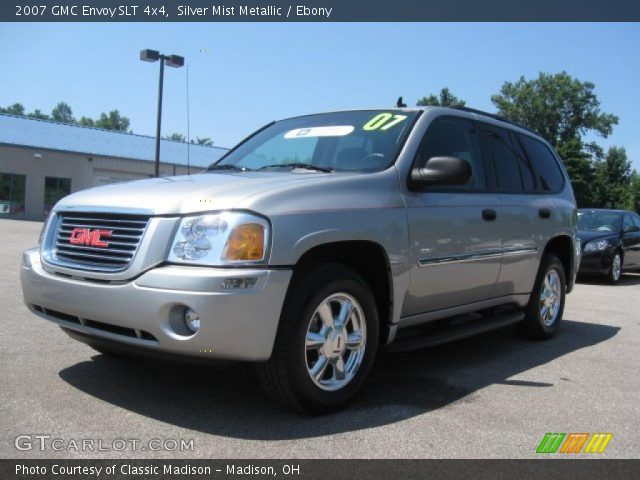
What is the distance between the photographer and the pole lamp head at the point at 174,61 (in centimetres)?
1914

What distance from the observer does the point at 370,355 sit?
12.2 feet

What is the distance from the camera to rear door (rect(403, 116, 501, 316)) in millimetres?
4047

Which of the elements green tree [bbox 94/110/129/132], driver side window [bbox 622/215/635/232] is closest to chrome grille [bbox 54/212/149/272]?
driver side window [bbox 622/215/635/232]

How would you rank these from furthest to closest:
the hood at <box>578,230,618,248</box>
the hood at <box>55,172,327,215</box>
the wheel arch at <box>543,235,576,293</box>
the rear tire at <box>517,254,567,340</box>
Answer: the hood at <box>578,230,618,248</box>
the wheel arch at <box>543,235,576,293</box>
the rear tire at <box>517,254,567,340</box>
the hood at <box>55,172,327,215</box>

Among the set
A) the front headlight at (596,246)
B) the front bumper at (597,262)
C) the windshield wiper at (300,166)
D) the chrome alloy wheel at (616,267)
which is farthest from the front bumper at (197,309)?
the chrome alloy wheel at (616,267)

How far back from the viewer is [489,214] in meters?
4.71

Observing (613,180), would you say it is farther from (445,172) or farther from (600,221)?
(445,172)

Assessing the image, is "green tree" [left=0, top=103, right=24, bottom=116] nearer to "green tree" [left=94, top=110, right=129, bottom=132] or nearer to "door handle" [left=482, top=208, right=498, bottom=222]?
"green tree" [left=94, top=110, right=129, bottom=132]

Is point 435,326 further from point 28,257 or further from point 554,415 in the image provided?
point 28,257

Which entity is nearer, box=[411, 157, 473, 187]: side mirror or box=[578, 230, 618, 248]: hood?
box=[411, 157, 473, 187]: side mirror

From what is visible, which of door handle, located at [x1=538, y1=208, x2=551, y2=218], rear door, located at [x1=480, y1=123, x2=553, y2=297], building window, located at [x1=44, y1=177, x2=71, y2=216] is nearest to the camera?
rear door, located at [x1=480, y1=123, x2=553, y2=297]

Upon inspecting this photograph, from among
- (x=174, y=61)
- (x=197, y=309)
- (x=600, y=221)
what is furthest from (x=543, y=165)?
(x=174, y=61)

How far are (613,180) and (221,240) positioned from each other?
76.6 meters

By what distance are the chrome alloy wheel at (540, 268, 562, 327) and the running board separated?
0.58 meters
